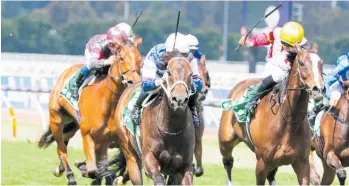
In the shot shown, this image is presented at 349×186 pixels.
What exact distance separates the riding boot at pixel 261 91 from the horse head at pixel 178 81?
1864 millimetres

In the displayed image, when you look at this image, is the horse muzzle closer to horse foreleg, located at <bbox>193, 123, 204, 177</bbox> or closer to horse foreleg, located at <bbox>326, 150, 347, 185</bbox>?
horse foreleg, located at <bbox>193, 123, 204, 177</bbox>

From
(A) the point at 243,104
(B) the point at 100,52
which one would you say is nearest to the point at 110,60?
(B) the point at 100,52

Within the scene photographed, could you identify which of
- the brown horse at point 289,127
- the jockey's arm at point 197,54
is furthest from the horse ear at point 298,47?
the jockey's arm at point 197,54

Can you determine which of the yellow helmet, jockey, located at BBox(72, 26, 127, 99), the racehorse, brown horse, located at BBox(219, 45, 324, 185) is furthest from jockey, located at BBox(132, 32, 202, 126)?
jockey, located at BBox(72, 26, 127, 99)

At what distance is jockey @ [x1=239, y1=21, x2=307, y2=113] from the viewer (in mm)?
9945

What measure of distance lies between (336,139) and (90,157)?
104 inches

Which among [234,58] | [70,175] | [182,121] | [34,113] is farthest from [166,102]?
[234,58]

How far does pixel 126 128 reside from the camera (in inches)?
405

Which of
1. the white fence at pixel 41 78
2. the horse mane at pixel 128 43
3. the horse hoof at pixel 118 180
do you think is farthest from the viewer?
the white fence at pixel 41 78

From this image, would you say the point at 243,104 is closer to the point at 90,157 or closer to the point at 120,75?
the point at 120,75

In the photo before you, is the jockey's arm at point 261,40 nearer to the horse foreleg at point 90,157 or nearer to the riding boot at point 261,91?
the riding boot at point 261,91

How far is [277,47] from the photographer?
10.8 meters

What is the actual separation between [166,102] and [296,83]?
1323mm

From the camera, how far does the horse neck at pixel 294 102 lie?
31.7ft
